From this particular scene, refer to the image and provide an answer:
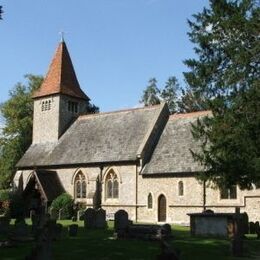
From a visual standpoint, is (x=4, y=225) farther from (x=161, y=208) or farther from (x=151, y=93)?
(x=151, y=93)

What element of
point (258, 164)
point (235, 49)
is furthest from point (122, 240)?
point (235, 49)

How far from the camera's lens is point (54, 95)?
153ft

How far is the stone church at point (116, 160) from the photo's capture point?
3466 centimetres

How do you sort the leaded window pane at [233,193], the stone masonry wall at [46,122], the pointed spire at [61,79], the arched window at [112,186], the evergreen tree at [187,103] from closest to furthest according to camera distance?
1. the leaded window pane at [233,193]
2. the arched window at [112,186]
3. the stone masonry wall at [46,122]
4. the pointed spire at [61,79]
5. the evergreen tree at [187,103]

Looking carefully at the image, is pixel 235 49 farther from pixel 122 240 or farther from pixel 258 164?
pixel 122 240

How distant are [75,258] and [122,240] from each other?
5342 mm

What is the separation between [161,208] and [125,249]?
18218 mm

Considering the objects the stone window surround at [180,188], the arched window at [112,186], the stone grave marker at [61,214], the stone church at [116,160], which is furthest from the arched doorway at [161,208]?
the stone grave marker at [61,214]

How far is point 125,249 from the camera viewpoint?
18203 mm

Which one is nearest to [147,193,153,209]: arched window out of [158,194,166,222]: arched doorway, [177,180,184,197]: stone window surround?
[158,194,166,222]: arched doorway

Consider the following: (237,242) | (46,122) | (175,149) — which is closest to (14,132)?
(46,122)

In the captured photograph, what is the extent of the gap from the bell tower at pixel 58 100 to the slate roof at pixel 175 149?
11246 mm

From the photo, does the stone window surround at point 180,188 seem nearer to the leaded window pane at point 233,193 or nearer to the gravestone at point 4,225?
the leaded window pane at point 233,193

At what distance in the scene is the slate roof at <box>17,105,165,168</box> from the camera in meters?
39.2
